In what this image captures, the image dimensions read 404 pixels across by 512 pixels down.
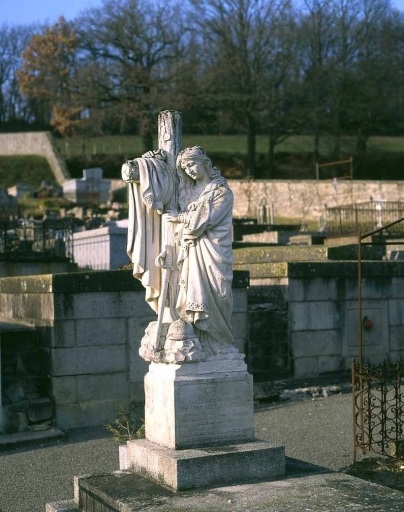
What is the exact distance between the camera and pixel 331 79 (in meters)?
51.7

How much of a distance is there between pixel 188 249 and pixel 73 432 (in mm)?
5336

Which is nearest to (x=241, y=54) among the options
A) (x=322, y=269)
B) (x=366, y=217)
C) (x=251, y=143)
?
(x=251, y=143)

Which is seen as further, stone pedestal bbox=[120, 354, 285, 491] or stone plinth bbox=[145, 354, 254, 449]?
stone plinth bbox=[145, 354, 254, 449]

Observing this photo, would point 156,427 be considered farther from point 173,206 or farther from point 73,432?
point 73,432

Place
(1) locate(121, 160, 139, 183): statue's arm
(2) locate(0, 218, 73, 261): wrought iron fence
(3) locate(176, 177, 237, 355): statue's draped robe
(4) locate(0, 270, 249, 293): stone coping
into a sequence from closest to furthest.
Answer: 1. (3) locate(176, 177, 237, 355): statue's draped robe
2. (1) locate(121, 160, 139, 183): statue's arm
3. (4) locate(0, 270, 249, 293): stone coping
4. (2) locate(0, 218, 73, 261): wrought iron fence

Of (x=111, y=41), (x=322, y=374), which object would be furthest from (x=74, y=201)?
(x=322, y=374)

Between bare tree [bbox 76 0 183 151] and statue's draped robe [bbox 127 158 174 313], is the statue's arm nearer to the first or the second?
statue's draped robe [bbox 127 158 174 313]

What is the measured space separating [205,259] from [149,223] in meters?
0.58

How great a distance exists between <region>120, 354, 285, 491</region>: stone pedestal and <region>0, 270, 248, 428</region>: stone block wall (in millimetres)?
4622

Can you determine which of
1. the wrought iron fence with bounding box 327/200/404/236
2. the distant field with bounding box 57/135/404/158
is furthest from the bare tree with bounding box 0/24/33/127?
the wrought iron fence with bounding box 327/200/404/236

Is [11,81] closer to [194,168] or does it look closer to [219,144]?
[219,144]

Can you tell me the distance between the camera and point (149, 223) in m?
7.75

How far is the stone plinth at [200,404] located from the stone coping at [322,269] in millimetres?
6474

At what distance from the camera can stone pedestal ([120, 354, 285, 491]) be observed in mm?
7012
